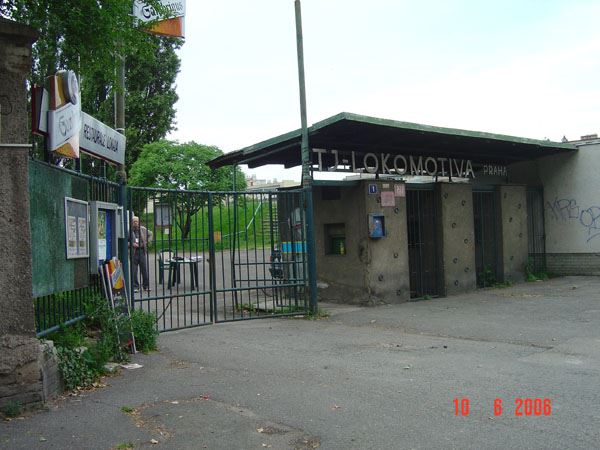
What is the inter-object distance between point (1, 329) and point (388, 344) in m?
4.96

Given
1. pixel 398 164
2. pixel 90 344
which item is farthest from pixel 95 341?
pixel 398 164

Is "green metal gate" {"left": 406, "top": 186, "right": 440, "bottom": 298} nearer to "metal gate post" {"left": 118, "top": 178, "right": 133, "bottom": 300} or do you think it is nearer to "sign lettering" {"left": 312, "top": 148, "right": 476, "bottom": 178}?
"sign lettering" {"left": 312, "top": 148, "right": 476, "bottom": 178}

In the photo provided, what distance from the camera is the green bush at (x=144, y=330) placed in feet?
25.4

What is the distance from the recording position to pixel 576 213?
1619cm

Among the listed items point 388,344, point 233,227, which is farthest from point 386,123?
point 388,344

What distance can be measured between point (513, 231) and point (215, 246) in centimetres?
888

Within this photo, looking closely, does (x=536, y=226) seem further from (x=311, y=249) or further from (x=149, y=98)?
(x=149, y=98)

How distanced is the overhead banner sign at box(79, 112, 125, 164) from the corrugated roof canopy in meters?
3.85

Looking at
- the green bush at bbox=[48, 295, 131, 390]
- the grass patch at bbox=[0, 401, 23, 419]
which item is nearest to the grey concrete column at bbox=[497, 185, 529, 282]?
the green bush at bbox=[48, 295, 131, 390]

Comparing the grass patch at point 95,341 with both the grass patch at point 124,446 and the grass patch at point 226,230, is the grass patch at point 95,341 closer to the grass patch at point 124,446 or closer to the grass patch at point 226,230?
the grass patch at point 226,230

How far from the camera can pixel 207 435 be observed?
4715 millimetres

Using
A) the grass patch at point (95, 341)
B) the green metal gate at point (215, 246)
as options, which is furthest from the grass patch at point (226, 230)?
the grass patch at point (95, 341)

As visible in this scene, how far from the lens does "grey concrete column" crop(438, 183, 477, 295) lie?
13367 mm

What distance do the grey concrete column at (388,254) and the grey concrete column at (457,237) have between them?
50.1 inches
